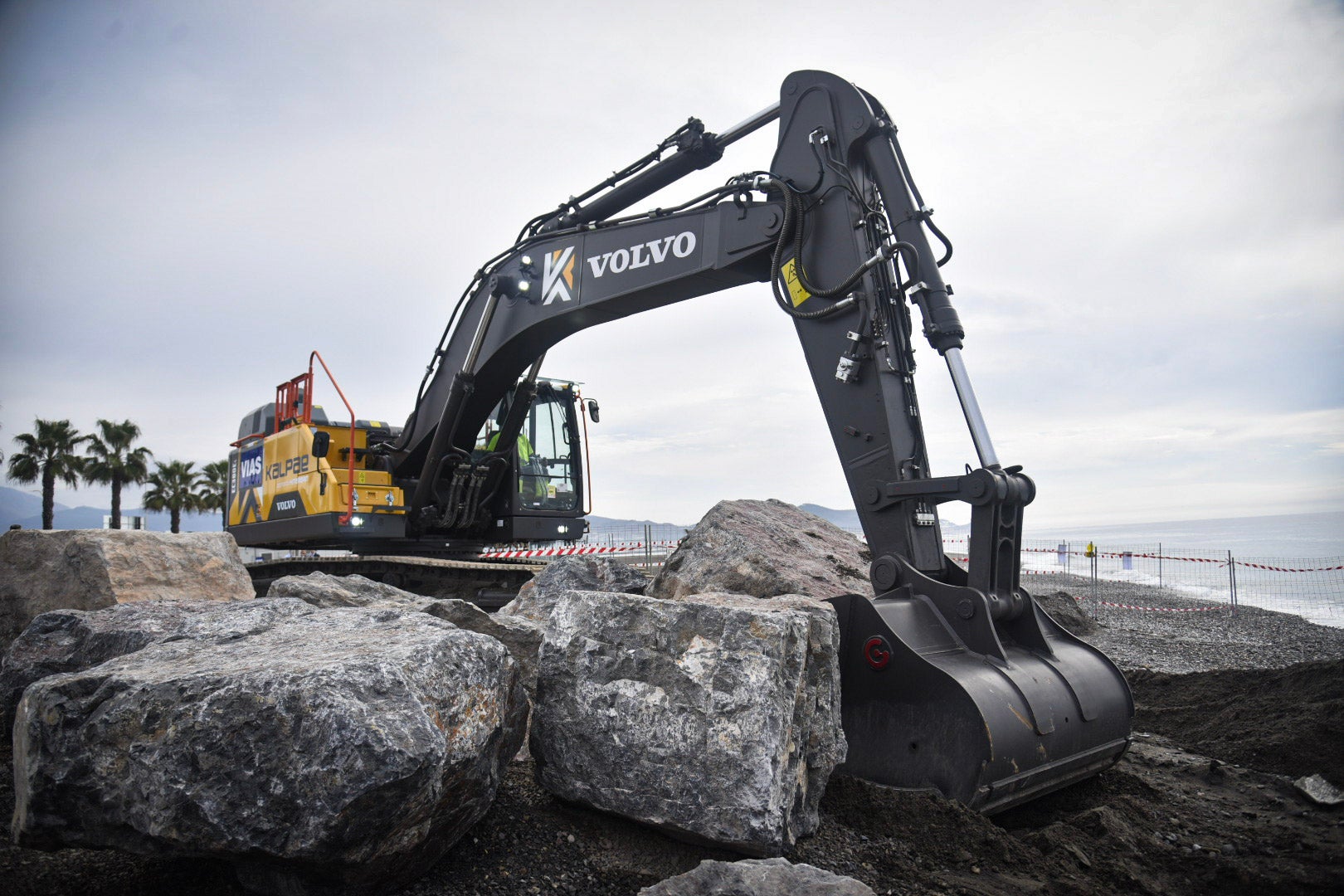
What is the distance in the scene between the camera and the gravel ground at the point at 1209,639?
25.9 ft

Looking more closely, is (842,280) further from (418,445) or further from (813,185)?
(418,445)

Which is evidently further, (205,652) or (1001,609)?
(1001,609)

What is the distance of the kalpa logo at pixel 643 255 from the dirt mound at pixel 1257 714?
3.87 m

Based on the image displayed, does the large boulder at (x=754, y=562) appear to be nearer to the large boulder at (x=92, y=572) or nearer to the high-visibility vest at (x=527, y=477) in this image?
the large boulder at (x=92, y=572)

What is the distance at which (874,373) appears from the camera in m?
4.29

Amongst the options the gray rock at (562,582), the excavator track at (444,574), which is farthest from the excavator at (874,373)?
the excavator track at (444,574)

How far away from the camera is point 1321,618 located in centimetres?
1262

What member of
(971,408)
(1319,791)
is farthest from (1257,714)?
(971,408)

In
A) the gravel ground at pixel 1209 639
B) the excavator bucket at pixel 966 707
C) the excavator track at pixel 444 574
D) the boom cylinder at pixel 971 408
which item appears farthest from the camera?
the excavator track at pixel 444 574

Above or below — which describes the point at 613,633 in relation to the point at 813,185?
below

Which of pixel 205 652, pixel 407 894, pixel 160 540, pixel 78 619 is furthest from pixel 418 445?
pixel 407 894

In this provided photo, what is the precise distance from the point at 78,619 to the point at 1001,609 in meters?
4.15

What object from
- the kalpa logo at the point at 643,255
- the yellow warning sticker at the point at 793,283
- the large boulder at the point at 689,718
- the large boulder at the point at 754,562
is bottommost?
the large boulder at the point at 689,718

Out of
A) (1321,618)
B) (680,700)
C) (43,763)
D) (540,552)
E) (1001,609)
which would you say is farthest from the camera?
(1321,618)
